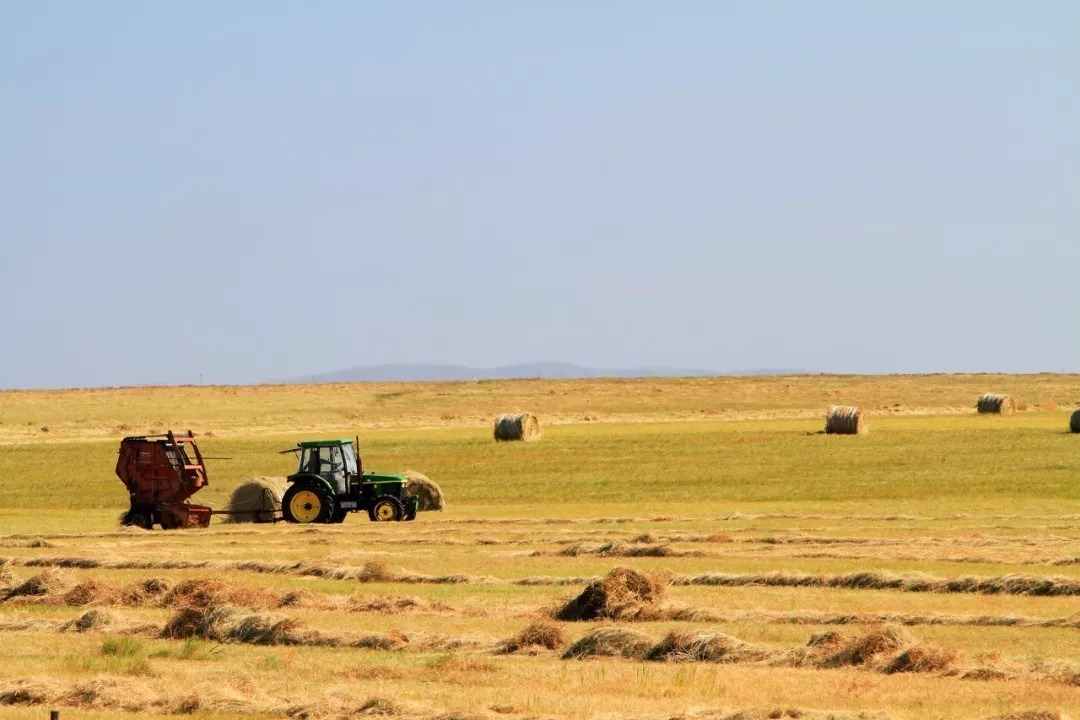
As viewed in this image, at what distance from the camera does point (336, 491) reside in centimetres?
3403

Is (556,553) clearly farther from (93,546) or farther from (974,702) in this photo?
(974,702)

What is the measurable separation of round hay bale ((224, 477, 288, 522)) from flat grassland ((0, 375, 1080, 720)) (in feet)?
3.05

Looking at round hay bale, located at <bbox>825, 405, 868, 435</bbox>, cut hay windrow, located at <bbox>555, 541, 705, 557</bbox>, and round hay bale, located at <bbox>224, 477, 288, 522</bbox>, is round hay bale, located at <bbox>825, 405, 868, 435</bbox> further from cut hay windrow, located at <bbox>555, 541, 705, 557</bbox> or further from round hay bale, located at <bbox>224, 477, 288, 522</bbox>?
cut hay windrow, located at <bbox>555, 541, 705, 557</bbox>

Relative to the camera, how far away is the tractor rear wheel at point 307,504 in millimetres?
33562

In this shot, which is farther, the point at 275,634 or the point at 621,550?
the point at 621,550

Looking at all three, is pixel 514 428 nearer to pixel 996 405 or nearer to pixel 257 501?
pixel 257 501

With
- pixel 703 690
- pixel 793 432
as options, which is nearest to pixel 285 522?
pixel 703 690

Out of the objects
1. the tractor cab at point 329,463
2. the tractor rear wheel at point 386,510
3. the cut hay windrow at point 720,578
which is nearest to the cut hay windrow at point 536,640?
the cut hay windrow at point 720,578

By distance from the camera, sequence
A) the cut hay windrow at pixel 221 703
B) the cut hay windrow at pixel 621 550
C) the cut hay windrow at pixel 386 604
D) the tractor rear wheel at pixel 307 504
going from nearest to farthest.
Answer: the cut hay windrow at pixel 221 703
the cut hay windrow at pixel 386 604
the cut hay windrow at pixel 621 550
the tractor rear wheel at pixel 307 504

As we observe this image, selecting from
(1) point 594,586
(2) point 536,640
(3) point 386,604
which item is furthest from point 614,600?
(3) point 386,604

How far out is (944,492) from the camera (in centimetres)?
3622

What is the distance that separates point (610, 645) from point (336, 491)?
61.6 ft

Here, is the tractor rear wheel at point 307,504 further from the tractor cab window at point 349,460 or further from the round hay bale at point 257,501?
the tractor cab window at point 349,460

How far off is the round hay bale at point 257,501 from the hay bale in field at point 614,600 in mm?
16866
